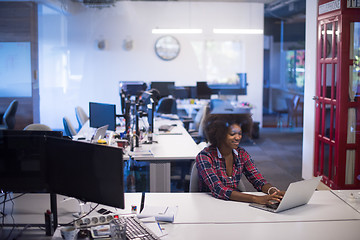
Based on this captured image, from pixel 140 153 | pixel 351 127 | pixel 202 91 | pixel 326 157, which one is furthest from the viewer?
pixel 202 91

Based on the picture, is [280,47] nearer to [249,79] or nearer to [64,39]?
[249,79]

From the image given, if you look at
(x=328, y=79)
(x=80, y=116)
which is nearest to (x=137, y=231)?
(x=328, y=79)

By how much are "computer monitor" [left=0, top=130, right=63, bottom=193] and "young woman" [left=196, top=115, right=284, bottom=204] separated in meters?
1.13

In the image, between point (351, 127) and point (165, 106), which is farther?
point (165, 106)

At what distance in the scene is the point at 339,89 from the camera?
5.33 meters

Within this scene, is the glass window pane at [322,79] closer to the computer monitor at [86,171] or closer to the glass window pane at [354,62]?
the glass window pane at [354,62]

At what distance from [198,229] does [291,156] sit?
571 centimetres

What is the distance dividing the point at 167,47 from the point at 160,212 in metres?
7.93

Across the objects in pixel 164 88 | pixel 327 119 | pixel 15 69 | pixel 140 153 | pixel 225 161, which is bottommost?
pixel 140 153

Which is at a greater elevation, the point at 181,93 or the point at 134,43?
the point at 134,43

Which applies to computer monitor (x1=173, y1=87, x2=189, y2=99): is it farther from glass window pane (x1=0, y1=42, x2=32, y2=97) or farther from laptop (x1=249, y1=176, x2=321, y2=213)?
laptop (x1=249, y1=176, x2=321, y2=213)

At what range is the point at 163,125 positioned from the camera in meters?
6.82

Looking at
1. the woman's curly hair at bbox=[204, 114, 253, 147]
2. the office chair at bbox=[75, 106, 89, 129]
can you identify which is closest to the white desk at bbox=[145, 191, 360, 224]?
the woman's curly hair at bbox=[204, 114, 253, 147]

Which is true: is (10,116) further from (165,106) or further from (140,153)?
(140,153)
